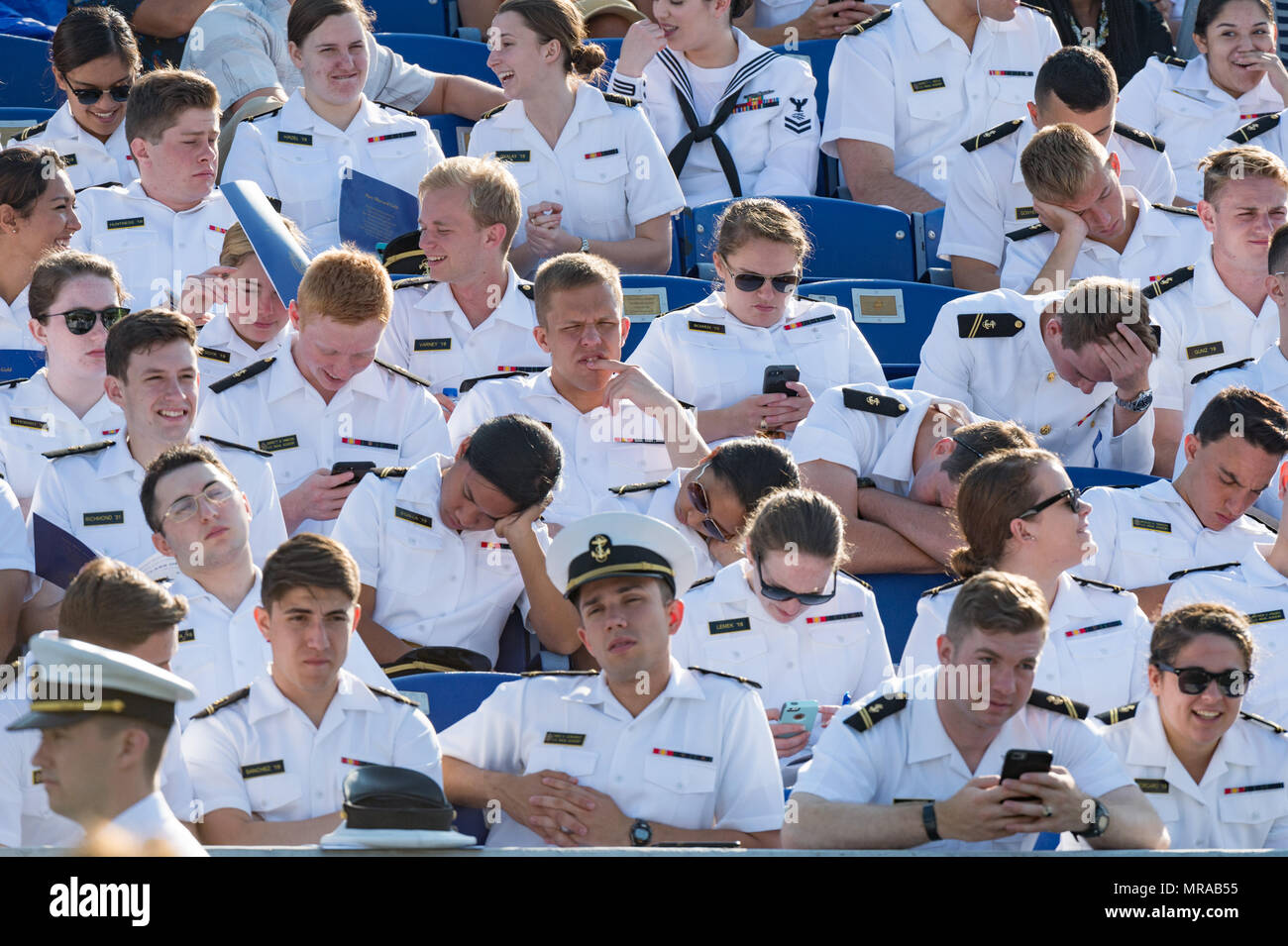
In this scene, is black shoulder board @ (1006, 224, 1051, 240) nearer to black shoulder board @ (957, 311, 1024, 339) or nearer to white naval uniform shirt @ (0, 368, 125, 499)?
black shoulder board @ (957, 311, 1024, 339)

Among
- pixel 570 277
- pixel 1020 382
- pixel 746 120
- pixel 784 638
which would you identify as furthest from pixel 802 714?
pixel 746 120

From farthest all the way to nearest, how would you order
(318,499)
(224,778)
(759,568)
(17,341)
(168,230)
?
(168,230), (17,341), (318,499), (759,568), (224,778)

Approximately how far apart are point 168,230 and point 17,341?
647 millimetres

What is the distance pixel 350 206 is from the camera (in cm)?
598

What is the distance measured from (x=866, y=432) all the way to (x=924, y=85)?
2.46 m

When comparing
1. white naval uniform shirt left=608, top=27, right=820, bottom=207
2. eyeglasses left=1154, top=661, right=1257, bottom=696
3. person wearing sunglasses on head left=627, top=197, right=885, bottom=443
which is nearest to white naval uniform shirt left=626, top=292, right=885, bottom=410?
person wearing sunglasses on head left=627, top=197, right=885, bottom=443

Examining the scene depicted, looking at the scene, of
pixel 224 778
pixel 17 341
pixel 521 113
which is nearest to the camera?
pixel 224 778

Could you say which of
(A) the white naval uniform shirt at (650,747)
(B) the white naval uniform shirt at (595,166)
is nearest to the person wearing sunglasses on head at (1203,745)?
(A) the white naval uniform shirt at (650,747)

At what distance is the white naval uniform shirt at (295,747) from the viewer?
3582 mm

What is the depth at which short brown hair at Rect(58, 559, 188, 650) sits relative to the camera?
346cm

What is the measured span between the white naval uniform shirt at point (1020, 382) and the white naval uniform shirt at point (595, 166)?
133 centimetres
